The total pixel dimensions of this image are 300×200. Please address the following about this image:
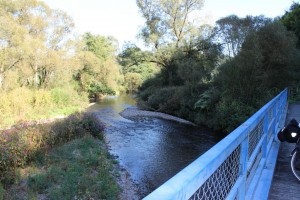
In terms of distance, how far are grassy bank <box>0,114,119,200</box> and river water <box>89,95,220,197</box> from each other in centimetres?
128

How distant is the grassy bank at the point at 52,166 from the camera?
698 centimetres

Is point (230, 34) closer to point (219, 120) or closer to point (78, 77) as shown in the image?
point (219, 120)

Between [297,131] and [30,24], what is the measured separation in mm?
23973

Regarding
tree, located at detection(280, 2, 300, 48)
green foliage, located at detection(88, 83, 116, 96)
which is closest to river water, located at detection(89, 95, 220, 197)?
tree, located at detection(280, 2, 300, 48)

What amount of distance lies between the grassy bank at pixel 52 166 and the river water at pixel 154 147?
1285 millimetres

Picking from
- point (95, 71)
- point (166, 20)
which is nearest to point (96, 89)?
point (95, 71)

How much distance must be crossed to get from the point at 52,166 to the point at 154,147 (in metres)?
6.15

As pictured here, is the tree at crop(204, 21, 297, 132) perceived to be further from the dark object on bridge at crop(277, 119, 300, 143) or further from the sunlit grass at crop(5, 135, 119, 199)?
the dark object on bridge at crop(277, 119, 300, 143)

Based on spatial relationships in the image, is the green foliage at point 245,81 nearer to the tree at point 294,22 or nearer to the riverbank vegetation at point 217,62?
the riverbank vegetation at point 217,62

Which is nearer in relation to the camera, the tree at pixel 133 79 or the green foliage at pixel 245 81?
the green foliage at pixel 245 81

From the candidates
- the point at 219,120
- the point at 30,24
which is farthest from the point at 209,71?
the point at 30,24

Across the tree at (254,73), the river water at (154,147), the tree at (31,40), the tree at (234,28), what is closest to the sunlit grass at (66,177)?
the river water at (154,147)

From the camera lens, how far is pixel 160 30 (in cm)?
3241

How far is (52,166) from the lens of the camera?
333 inches
